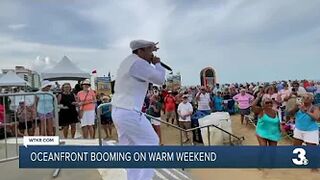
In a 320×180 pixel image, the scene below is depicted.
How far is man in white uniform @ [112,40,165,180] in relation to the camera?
4117 mm

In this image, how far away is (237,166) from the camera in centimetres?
398

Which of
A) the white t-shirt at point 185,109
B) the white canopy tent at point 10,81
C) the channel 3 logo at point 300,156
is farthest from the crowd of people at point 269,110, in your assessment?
the white canopy tent at point 10,81

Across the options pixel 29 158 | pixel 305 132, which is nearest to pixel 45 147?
pixel 29 158

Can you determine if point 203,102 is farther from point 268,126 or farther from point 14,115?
point 14,115

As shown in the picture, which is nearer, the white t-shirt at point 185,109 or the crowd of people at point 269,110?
the crowd of people at point 269,110

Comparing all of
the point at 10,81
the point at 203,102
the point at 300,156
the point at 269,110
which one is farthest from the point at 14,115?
the point at 10,81

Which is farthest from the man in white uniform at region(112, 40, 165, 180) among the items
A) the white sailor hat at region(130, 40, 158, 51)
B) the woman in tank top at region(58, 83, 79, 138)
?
the woman in tank top at region(58, 83, 79, 138)

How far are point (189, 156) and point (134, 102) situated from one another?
28.3 inches

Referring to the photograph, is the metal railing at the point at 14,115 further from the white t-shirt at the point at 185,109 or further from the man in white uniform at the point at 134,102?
the white t-shirt at the point at 185,109

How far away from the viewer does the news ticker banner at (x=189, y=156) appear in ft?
12.9

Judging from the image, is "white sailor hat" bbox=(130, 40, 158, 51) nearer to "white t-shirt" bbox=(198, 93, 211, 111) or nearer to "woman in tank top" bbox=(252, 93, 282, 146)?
"woman in tank top" bbox=(252, 93, 282, 146)

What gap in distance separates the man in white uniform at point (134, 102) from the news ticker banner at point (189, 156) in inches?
5.1

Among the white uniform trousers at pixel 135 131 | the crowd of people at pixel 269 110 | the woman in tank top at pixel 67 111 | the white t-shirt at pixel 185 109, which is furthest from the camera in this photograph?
the white t-shirt at pixel 185 109

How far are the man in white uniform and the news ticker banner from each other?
130mm
